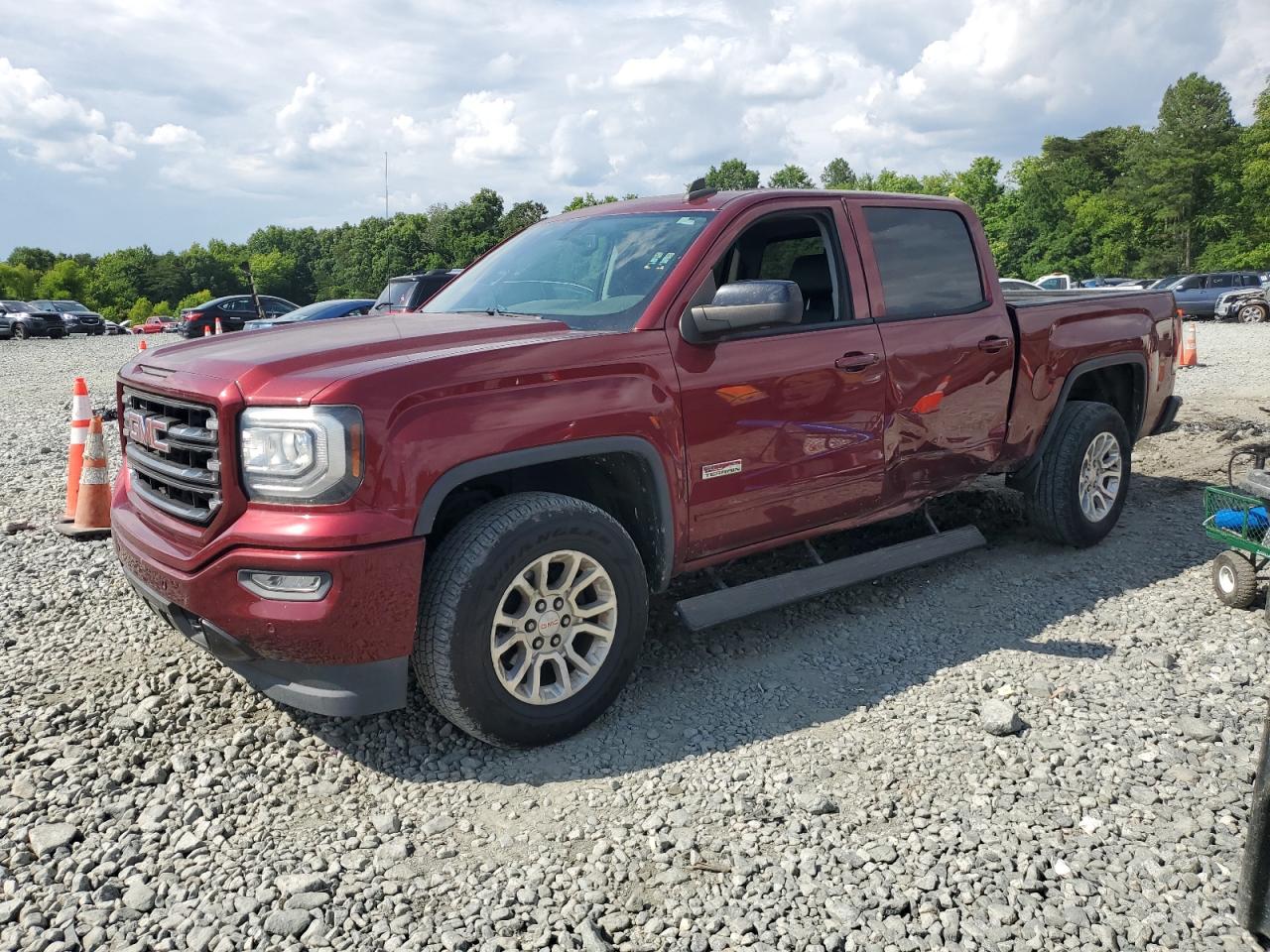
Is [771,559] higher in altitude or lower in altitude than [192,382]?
lower

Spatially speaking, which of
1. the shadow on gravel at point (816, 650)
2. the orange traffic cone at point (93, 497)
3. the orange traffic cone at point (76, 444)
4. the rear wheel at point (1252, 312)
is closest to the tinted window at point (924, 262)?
the shadow on gravel at point (816, 650)

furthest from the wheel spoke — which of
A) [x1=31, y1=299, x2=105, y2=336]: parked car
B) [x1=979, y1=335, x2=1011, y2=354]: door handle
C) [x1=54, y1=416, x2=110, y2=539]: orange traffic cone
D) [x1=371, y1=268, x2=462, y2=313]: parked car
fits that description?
[x1=31, y1=299, x2=105, y2=336]: parked car

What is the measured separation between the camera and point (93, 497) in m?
6.08

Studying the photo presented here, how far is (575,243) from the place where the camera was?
4.57 m

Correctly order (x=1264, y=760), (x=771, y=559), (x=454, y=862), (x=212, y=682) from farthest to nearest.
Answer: (x=771, y=559)
(x=212, y=682)
(x=454, y=862)
(x=1264, y=760)

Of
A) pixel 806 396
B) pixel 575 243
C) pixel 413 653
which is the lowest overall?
pixel 413 653

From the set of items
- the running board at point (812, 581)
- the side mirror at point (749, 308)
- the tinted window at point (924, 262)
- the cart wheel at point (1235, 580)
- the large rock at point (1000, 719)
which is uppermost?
the tinted window at point (924, 262)

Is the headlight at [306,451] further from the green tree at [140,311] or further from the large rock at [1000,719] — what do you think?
the green tree at [140,311]

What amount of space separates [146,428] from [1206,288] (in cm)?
3342

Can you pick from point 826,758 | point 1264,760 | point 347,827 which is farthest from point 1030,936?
point 347,827

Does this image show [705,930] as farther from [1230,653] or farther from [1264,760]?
[1230,653]

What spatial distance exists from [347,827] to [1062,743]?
2498 mm

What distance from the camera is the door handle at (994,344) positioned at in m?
4.98

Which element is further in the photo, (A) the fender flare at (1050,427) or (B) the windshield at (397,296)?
(B) the windshield at (397,296)
